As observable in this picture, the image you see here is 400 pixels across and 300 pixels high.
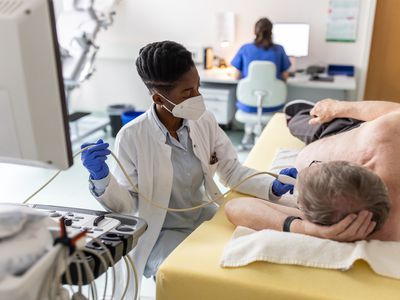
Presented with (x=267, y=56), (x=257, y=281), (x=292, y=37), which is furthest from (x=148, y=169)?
(x=292, y=37)

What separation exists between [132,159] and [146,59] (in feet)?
1.13

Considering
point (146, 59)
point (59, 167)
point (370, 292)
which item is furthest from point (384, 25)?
point (59, 167)

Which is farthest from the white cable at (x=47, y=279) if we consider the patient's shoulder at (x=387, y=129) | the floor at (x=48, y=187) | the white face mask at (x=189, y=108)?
the floor at (x=48, y=187)

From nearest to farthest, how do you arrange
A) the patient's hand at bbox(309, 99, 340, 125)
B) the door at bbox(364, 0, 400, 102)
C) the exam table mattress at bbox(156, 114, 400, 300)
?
the exam table mattress at bbox(156, 114, 400, 300), the patient's hand at bbox(309, 99, 340, 125), the door at bbox(364, 0, 400, 102)

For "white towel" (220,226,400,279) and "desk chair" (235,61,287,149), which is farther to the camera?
"desk chair" (235,61,287,149)

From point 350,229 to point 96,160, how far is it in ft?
2.36

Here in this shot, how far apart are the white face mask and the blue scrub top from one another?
7.79ft

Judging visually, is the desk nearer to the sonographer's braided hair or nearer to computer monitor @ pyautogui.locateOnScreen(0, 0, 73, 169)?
the sonographer's braided hair

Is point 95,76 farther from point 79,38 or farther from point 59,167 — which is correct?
point 59,167

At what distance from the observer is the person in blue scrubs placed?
12.3 feet

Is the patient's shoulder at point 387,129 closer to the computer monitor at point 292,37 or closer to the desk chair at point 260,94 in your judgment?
the desk chair at point 260,94

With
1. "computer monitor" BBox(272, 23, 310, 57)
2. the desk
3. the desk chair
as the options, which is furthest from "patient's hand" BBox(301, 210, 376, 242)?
"computer monitor" BBox(272, 23, 310, 57)

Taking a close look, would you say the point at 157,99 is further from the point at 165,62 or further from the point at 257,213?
the point at 257,213

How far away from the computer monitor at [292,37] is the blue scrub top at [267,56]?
298 mm
